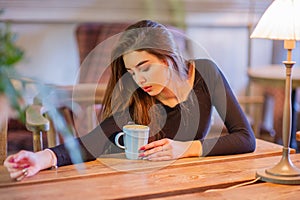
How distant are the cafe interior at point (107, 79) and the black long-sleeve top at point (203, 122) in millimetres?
50

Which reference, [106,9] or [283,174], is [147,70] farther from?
[106,9]

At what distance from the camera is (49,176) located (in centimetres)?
124

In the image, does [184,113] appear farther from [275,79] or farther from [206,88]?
[275,79]

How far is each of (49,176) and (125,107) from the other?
0.37 m

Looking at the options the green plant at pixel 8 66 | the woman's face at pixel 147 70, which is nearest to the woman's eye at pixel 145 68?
the woman's face at pixel 147 70

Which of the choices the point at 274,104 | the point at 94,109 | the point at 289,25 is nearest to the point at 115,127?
the point at 289,25

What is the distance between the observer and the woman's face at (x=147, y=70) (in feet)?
4.69

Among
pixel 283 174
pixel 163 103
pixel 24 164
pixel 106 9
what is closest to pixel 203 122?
pixel 163 103

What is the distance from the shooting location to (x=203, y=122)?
1.59 metres

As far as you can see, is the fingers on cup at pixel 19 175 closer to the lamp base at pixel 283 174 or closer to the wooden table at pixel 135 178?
the wooden table at pixel 135 178

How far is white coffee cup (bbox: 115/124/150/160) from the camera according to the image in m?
1.36

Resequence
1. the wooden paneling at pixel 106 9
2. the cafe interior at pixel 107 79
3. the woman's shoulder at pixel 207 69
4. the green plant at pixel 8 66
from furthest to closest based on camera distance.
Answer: the wooden paneling at pixel 106 9, the woman's shoulder at pixel 207 69, the cafe interior at pixel 107 79, the green plant at pixel 8 66

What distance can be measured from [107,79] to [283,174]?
2.02 meters

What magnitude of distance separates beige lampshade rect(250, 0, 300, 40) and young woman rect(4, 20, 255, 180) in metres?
0.32
